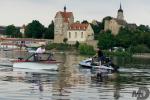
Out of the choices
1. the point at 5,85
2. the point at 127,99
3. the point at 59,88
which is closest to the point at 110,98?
the point at 127,99

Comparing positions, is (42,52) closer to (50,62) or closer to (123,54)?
(50,62)

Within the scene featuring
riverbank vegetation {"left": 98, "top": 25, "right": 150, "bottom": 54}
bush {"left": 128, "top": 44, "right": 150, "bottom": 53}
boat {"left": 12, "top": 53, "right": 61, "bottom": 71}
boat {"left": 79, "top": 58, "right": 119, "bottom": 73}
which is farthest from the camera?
riverbank vegetation {"left": 98, "top": 25, "right": 150, "bottom": 54}

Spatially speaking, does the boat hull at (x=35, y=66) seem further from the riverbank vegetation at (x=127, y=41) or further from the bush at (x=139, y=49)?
the riverbank vegetation at (x=127, y=41)

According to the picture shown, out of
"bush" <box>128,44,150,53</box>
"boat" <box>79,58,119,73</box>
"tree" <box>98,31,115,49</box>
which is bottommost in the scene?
"boat" <box>79,58,119,73</box>

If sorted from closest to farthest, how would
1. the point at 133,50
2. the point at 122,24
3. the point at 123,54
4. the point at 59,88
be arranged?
→ the point at 59,88, the point at 123,54, the point at 133,50, the point at 122,24

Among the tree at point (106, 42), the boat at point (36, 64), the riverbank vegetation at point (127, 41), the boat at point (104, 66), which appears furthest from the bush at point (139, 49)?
the boat at point (36, 64)

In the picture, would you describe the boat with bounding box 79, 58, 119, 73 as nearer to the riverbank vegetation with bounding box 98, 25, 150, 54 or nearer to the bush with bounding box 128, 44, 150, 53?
the bush with bounding box 128, 44, 150, 53

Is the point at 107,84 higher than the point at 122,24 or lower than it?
lower

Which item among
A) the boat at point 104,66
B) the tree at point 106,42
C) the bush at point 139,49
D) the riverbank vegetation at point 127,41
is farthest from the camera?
the tree at point 106,42

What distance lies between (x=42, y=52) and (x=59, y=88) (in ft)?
66.0

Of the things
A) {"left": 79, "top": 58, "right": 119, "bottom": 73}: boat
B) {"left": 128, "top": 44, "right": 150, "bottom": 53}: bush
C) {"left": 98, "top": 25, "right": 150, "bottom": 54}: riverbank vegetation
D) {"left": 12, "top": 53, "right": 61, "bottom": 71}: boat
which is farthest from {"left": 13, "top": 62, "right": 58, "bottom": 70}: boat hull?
{"left": 98, "top": 25, "right": 150, "bottom": 54}: riverbank vegetation

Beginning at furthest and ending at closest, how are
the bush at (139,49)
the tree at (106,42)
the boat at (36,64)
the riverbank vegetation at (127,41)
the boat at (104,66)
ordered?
the tree at (106,42) → the riverbank vegetation at (127,41) → the bush at (139,49) → the boat at (104,66) → the boat at (36,64)

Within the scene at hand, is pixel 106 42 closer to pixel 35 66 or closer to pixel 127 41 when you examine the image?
pixel 127 41

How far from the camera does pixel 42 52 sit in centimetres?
5288
